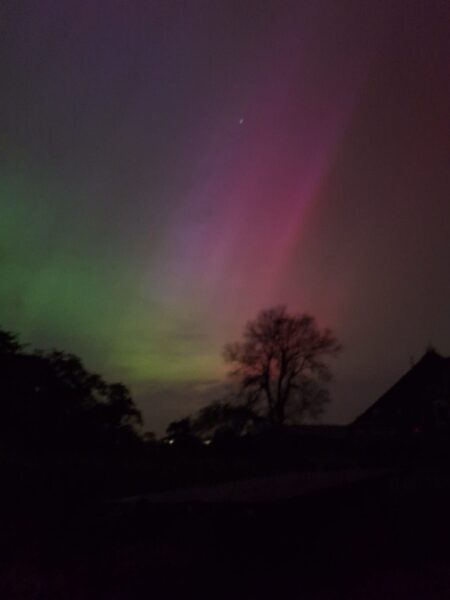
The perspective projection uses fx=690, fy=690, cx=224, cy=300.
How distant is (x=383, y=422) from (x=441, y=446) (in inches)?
326

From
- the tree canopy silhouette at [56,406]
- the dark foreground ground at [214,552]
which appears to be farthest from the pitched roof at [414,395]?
the dark foreground ground at [214,552]

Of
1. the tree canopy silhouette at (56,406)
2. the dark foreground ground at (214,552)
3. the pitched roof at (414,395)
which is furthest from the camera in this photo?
the pitched roof at (414,395)

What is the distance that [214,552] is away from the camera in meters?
10.2

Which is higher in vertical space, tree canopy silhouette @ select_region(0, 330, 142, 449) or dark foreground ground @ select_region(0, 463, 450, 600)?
tree canopy silhouette @ select_region(0, 330, 142, 449)

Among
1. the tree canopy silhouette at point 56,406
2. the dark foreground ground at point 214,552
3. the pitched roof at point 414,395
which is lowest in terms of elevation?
the dark foreground ground at point 214,552

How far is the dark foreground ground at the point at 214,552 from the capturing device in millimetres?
8812

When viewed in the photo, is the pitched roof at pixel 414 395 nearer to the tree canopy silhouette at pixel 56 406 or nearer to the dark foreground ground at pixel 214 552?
the tree canopy silhouette at pixel 56 406

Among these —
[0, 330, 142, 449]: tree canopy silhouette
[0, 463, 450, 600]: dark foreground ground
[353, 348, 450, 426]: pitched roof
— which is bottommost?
[0, 463, 450, 600]: dark foreground ground

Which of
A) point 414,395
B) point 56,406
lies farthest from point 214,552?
point 414,395

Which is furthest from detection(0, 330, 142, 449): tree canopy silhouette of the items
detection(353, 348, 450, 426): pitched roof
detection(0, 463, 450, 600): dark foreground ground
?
detection(353, 348, 450, 426): pitched roof

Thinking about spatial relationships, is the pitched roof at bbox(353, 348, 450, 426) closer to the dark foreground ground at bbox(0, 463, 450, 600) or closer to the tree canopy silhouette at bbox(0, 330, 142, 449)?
the tree canopy silhouette at bbox(0, 330, 142, 449)

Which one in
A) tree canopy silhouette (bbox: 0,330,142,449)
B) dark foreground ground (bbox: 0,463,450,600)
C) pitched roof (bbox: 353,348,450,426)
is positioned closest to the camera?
dark foreground ground (bbox: 0,463,450,600)

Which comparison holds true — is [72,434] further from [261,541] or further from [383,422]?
[383,422]

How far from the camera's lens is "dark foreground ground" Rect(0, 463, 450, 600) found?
347 inches
